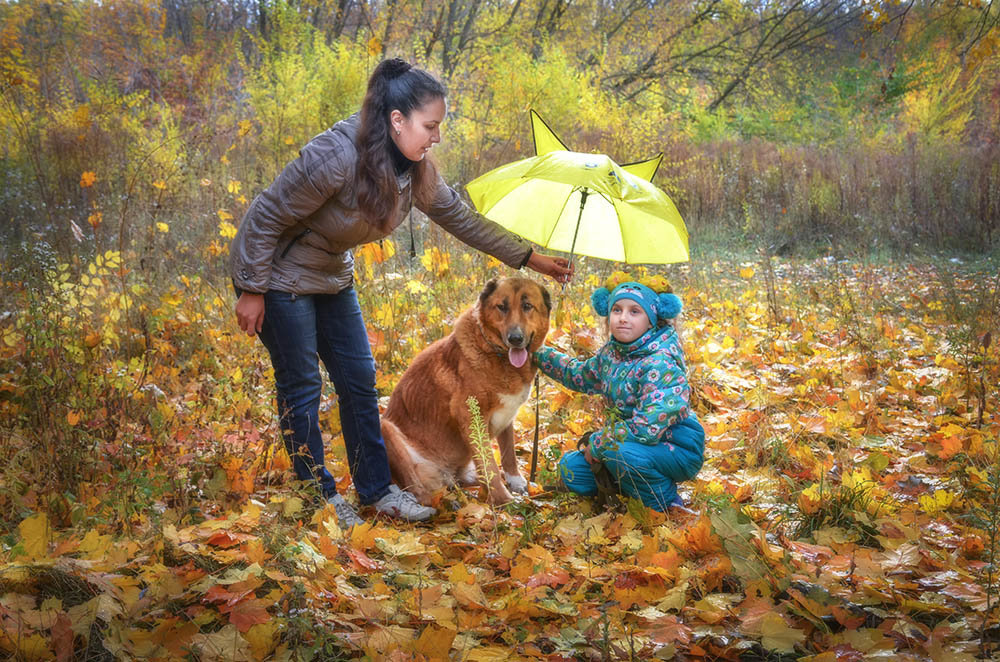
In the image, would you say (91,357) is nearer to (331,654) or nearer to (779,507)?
(331,654)

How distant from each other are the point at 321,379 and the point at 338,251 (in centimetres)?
64

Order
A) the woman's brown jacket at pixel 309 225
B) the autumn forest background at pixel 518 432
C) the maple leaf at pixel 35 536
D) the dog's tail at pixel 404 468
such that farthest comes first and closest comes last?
the dog's tail at pixel 404 468
the woman's brown jacket at pixel 309 225
the maple leaf at pixel 35 536
the autumn forest background at pixel 518 432

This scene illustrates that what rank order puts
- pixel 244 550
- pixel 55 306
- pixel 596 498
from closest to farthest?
pixel 244 550 < pixel 55 306 < pixel 596 498

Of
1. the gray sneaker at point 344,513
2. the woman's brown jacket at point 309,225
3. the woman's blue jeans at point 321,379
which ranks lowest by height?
the gray sneaker at point 344,513

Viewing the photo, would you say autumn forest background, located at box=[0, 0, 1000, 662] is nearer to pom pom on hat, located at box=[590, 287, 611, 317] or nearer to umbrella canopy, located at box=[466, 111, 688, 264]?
pom pom on hat, located at box=[590, 287, 611, 317]

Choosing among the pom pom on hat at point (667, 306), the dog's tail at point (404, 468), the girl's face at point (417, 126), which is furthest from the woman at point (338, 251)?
the pom pom on hat at point (667, 306)

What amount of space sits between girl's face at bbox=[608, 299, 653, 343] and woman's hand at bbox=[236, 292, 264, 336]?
1675mm

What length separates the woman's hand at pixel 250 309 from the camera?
2994 millimetres

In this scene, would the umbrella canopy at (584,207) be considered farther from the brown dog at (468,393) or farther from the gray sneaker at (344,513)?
the gray sneaker at (344,513)

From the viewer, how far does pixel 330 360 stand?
339cm

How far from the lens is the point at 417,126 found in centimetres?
298

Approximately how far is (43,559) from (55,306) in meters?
1.63

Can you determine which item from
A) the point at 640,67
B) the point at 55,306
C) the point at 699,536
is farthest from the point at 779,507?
the point at 640,67

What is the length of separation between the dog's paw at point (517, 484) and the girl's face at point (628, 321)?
3.44ft
